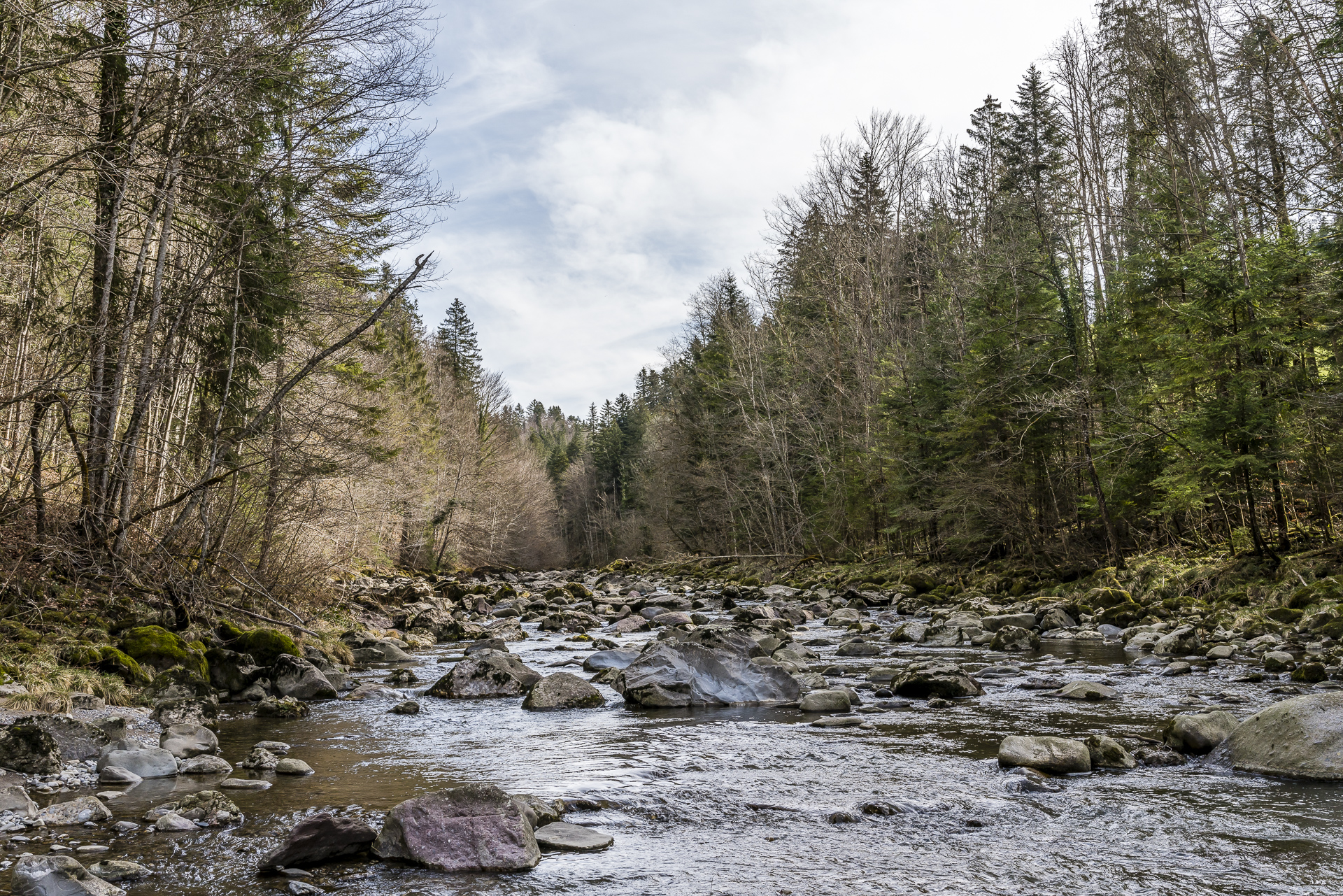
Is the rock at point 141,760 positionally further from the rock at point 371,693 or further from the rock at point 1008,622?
the rock at point 1008,622

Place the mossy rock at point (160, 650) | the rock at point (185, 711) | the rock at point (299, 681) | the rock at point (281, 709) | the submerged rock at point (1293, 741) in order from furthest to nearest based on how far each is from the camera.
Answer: the rock at point (299, 681) → the mossy rock at point (160, 650) → the rock at point (281, 709) → the rock at point (185, 711) → the submerged rock at point (1293, 741)

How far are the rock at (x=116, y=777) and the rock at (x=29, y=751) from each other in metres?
0.30

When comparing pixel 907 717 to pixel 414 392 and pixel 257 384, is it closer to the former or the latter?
pixel 257 384

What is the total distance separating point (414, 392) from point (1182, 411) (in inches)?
1178

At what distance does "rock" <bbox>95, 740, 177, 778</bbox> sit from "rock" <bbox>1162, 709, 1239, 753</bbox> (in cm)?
686

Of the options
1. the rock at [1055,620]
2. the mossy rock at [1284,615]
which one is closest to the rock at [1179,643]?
the mossy rock at [1284,615]

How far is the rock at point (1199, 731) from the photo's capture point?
5.72 meters

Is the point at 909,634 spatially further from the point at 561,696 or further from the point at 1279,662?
the point at 561,696

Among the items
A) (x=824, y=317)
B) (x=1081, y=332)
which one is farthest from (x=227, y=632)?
(x=824, y=317)

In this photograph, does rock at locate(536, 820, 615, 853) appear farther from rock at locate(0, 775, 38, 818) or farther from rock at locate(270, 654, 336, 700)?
rock at locate(270, 654, 336, 700)

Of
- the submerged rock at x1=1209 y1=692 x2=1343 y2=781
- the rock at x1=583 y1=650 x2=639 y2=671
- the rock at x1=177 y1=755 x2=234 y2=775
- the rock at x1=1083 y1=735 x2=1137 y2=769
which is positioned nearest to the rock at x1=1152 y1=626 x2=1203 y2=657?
the submerged rock at x1=1209 y1=692 x2=1343 y2=781

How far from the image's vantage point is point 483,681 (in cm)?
920

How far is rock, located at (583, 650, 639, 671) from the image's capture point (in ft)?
34.7

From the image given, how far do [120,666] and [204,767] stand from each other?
318 centimetres
